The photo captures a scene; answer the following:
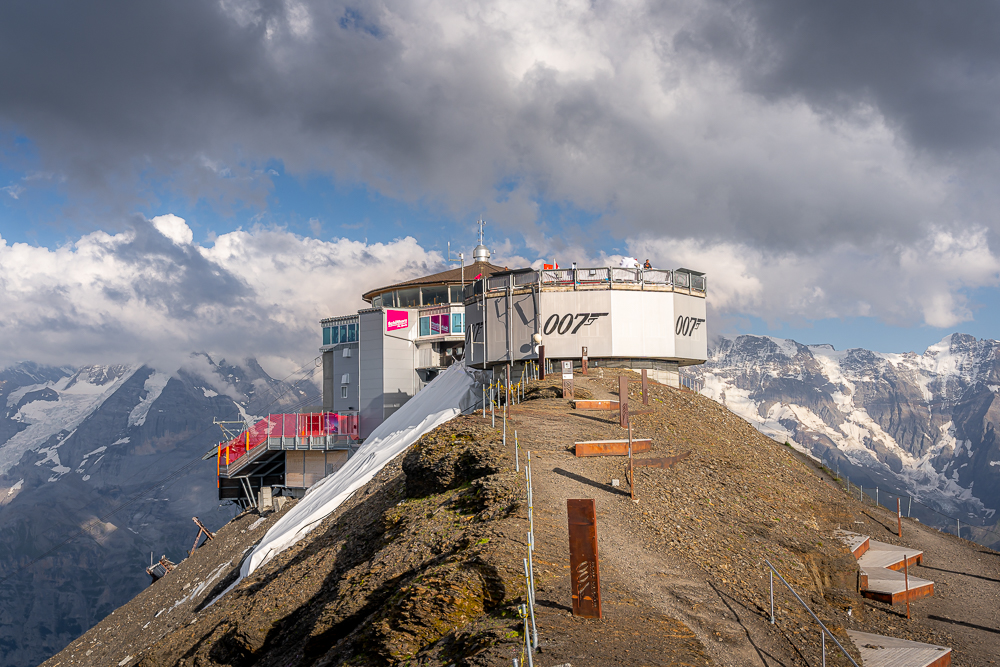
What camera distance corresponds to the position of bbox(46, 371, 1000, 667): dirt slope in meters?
10.8

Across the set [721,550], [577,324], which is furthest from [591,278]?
[721,550]

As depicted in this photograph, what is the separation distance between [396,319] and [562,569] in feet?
133

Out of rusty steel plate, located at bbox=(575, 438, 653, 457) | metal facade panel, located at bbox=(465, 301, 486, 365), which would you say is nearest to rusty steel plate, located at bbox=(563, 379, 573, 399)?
rusty steel plate, located at bbox=(575, 438, 653, 457)

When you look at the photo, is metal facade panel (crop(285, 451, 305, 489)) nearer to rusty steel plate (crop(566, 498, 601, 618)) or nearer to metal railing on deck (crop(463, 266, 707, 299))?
metal railing on deck (crop(463, 266, 707, 299))

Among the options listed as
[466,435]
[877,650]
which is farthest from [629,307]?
[877,650]

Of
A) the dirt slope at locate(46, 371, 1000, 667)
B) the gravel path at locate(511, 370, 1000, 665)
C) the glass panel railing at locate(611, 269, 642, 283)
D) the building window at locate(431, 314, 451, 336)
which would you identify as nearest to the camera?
the dirt slope at locate(46, 371, 1000, 667)

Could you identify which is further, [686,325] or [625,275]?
[686,325]

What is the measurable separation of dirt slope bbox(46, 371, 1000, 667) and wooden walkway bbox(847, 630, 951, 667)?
642 millimetres

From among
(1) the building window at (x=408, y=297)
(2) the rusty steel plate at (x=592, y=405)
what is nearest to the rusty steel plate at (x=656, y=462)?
(2) the rusty steel plate at (x=592, y=405)

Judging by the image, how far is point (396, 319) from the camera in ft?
169

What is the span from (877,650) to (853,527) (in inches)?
465

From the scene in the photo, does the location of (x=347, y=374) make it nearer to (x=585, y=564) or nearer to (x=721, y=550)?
(x=721, y=550)

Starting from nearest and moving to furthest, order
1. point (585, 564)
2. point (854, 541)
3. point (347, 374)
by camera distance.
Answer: point (585, 564) → point (854, 541) → point (347, 374)

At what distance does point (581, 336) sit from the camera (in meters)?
35.9
